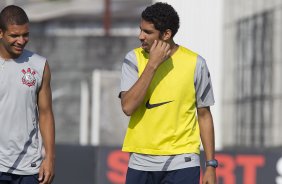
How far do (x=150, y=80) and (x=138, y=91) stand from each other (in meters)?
0.11

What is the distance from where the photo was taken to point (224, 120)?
52.3 ft

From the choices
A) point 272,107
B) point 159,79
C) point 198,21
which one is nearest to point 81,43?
point 198,21

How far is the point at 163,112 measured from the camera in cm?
812

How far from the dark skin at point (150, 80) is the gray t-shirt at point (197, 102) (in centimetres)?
8

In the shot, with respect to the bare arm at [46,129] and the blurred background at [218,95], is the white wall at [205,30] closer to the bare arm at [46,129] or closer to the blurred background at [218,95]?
the blurred background at [218,95]

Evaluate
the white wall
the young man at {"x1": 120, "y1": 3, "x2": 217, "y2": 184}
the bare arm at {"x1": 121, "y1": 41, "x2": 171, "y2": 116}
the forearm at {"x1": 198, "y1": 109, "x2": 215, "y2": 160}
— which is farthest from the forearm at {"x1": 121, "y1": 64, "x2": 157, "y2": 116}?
the white wall

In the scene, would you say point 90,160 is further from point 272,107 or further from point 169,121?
point 169,121

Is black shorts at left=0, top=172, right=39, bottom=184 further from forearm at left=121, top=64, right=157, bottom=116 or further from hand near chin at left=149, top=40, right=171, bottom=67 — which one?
hand near chin at left=149, top=40, right=171, bottom=67

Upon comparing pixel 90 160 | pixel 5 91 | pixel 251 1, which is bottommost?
pixel 90 160

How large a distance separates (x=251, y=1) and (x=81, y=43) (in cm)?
399

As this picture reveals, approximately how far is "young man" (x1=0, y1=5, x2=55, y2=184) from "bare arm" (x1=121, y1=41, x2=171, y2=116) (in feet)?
1.67

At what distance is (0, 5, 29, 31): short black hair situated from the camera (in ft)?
25.8

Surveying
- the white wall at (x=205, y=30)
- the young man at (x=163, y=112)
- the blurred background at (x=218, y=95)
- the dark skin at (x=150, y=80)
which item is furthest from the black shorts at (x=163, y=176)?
the white wall at (x=205, y=30)

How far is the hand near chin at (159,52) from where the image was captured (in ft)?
26.3
